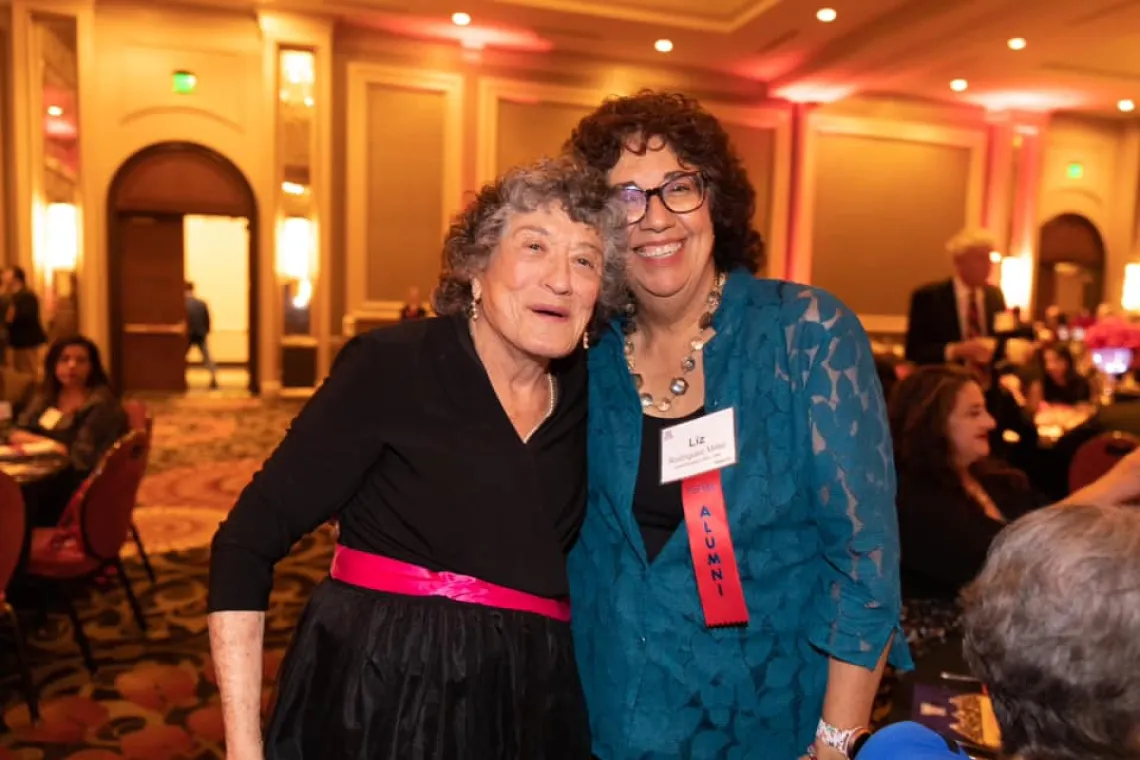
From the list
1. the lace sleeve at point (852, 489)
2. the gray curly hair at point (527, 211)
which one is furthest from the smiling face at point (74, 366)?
the lace sleeve at point (852, 489)

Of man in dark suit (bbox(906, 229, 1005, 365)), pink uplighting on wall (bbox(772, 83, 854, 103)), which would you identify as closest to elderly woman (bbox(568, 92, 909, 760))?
man in dark suit (bbox(906, 229, 1005, 365))

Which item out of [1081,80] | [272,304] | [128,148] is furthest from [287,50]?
[1081,80]

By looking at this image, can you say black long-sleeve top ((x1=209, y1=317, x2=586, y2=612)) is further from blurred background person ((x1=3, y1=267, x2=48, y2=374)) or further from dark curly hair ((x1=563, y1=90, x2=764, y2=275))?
blurred background person ((x1=3, y1=267, x2=48, y2=374))

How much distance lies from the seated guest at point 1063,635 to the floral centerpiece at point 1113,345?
483cm

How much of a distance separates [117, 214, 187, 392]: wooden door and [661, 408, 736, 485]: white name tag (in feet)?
34.9

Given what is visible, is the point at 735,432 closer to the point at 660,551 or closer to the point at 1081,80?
the point at 660,551

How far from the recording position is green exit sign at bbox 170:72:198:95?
9.95m

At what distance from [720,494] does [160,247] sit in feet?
36.1

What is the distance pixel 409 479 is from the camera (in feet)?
4.13

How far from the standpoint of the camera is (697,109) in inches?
57.0

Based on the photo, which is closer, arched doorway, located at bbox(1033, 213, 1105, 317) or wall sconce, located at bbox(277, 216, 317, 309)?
wall sconce, located at bbox(277, 216, 317, 309)

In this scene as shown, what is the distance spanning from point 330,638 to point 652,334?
685mm

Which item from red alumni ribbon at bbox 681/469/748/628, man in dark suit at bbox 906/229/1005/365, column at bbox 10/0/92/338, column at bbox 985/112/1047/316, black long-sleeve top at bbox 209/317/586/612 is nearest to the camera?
black long-sleeve top at bbox 209/317/586/612

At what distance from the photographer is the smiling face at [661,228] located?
55.4 inches
